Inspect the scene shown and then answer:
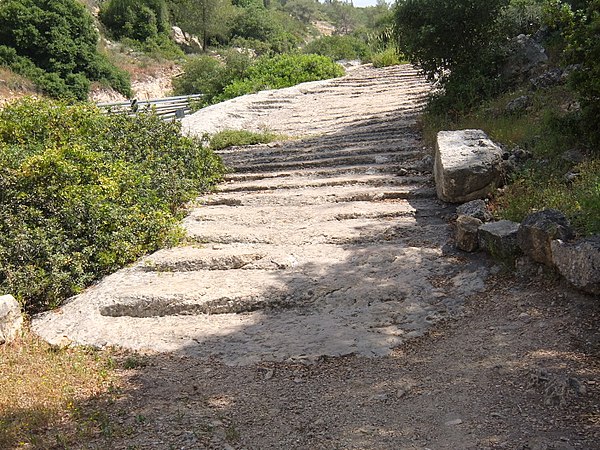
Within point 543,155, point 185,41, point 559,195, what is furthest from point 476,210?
point 185,41

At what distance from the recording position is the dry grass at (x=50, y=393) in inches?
130

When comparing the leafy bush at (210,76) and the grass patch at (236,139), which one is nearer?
the grass patch at (236,139)

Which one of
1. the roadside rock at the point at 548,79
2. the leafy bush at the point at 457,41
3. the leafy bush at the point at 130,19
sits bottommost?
the roadside rock at the point at 548,79

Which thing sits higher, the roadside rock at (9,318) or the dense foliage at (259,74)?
the dense foliage at (259,74)

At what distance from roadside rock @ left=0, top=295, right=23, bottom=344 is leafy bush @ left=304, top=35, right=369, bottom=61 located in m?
19.7

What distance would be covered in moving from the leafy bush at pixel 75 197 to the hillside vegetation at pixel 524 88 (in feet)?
12.2

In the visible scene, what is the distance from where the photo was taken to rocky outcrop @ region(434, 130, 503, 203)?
6184 millimetres

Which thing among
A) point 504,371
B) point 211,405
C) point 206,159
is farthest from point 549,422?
point 206,159

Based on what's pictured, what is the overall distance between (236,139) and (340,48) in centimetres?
1418

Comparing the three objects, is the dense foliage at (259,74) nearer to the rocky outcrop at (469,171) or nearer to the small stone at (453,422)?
the rocky outcrop at (469,171)

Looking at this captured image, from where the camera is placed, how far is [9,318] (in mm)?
4582

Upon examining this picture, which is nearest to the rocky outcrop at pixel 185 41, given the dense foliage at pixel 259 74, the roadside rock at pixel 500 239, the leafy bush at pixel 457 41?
the dense foliage at pixel 259 74

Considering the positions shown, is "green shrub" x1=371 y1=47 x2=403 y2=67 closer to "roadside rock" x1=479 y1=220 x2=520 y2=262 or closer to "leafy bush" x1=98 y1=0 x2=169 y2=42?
"roadside rock" x1=479 y1=220 x2=520 y2=262

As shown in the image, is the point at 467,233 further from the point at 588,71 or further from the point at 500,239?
the point at 588,71
